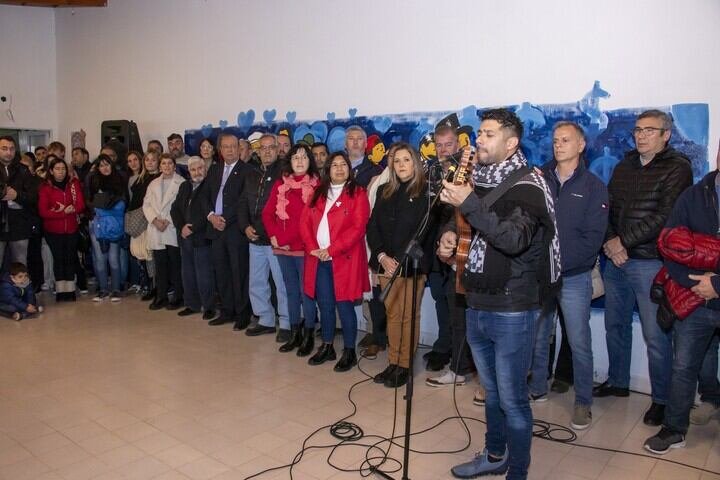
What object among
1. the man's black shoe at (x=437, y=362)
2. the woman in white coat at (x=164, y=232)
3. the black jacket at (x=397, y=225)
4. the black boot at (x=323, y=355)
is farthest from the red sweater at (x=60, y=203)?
the man's black shoe at (x=437, y=362)

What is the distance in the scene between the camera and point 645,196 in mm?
3562

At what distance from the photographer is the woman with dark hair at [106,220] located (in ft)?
20.8

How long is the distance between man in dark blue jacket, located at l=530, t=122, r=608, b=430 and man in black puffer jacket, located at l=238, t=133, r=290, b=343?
240cm

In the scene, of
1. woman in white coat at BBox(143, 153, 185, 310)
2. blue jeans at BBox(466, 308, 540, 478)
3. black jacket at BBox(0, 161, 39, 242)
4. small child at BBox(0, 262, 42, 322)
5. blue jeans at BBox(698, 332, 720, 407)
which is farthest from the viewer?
woman in white coat at BBox(143, 153, 185, 310)

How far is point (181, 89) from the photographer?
23.8ft

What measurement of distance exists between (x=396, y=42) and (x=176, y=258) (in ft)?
10.3

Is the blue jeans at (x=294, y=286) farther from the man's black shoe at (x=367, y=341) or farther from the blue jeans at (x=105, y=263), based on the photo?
the blue jeans at (x=105, y=263)

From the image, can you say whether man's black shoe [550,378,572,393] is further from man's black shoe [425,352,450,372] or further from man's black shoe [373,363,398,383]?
man's black shoe [373,363,398,383]

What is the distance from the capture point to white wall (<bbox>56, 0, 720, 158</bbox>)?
12.6 feet

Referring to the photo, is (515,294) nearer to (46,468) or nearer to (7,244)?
(46,468)

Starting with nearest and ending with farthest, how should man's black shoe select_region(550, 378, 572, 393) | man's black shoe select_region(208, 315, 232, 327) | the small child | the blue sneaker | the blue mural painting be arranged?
1. the blue sneaker
2. the blue mural painting
3. man's black shoe select_region(550, 378, 572, 393)
4. man's black shoe select_region(208, 315, 232, 327)
5. the small child

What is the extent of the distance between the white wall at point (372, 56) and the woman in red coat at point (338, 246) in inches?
46.4

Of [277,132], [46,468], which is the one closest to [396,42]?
[277,132]

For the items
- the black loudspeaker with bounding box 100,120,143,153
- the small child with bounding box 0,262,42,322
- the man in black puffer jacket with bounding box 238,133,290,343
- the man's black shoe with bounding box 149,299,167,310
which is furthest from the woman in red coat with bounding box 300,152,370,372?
the black loudspeaker with bounding box 100,120,143,153
